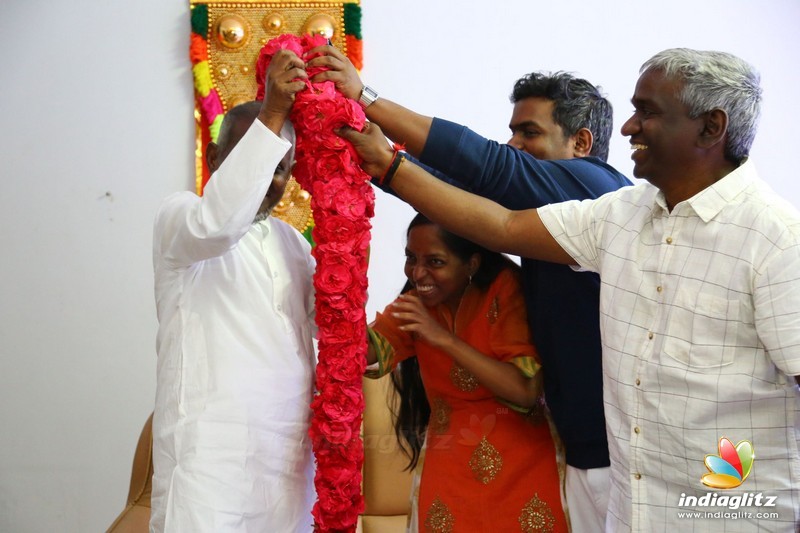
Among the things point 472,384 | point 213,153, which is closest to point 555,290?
point 472,384

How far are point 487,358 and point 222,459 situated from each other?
823 mm

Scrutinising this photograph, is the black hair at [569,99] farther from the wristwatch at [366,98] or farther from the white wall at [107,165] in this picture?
the white wall at [107,165]

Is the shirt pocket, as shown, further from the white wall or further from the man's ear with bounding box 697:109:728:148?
the white wall

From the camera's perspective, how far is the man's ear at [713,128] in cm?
188

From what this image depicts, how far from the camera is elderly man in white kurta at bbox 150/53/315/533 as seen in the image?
1.93 metres

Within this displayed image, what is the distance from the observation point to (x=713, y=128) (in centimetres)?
190

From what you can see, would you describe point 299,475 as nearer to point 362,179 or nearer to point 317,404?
point 317,404

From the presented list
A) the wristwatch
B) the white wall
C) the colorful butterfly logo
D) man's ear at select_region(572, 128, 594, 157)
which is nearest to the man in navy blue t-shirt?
the wristwatch

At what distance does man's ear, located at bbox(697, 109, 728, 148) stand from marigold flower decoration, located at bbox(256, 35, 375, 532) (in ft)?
2.91

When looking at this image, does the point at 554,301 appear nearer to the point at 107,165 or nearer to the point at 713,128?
the point at 713,128

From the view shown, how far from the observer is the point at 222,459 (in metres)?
1.98

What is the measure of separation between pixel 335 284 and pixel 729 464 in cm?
108

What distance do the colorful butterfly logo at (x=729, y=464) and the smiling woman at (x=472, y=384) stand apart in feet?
1.92

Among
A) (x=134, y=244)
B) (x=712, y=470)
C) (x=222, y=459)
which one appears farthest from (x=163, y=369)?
(x=134, y=244)
